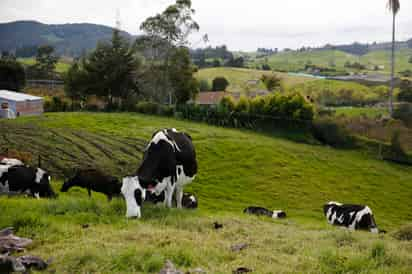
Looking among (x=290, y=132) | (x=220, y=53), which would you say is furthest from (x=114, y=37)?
(x=220, y=53)

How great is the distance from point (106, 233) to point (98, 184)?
738 cm

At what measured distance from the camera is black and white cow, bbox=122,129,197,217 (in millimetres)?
10797

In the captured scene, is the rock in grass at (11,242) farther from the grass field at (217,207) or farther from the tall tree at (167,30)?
the tall tree at (167,30)

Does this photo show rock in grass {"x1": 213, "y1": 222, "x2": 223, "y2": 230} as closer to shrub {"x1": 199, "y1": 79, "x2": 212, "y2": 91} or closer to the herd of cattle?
the herd of cattle

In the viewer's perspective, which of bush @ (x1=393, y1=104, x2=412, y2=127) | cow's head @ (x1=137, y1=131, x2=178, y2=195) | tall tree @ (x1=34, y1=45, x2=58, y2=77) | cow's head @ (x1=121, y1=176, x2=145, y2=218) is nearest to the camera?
cow's head @ (x1=121, y1=176, x2=145, y2=218)

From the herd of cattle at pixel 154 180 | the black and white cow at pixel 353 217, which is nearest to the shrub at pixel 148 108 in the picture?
the herd of cattle at pixel 154 180

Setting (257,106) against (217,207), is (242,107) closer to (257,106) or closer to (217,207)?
(257,106)

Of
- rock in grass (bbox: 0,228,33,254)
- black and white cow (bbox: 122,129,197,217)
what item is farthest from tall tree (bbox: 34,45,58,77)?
rock in grass (bbox: 0,228,33,254)

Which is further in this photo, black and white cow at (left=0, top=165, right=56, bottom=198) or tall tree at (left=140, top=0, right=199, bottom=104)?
tall tree at (left=140, top=0, right=199, bottom=104)

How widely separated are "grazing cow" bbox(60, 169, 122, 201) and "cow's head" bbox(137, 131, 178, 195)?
3688mm

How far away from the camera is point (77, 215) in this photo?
1001 cm

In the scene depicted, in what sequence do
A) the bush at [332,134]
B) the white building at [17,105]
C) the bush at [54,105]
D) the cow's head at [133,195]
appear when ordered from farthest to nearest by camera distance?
1. the bush at [54,105]
2. the white building at [17,105]
3. the bush at [332,134]
4. the cow's head at [133,195]

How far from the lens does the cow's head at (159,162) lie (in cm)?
1174

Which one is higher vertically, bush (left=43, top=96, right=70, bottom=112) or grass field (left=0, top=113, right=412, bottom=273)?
bush (left=43, top=96, right=70, bottom=112)
